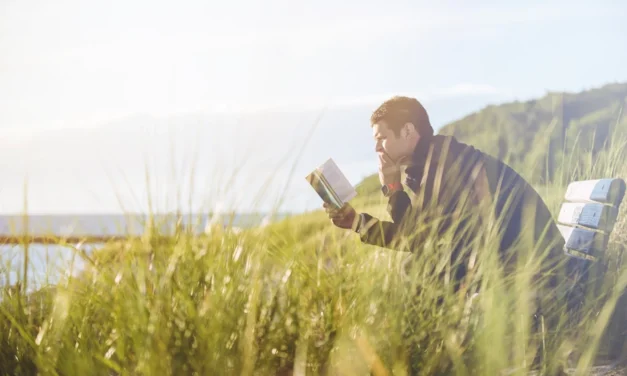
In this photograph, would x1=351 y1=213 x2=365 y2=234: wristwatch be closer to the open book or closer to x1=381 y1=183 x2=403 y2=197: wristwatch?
the open book

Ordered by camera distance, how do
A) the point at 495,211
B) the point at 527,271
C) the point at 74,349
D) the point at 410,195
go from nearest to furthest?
the point at 74,349 → the point at 527,271 → the point at 495,211 → the point at 410,195

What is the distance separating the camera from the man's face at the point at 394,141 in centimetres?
342

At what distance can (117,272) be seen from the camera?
9.10 ft

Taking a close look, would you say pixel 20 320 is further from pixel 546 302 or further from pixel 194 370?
pixel 546 302

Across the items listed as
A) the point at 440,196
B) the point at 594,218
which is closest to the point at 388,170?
the point at 440,196

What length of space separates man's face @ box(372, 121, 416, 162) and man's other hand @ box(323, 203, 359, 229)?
42 cm

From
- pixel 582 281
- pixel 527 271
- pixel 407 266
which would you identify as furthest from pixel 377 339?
pixel 582 281

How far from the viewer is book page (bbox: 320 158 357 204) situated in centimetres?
323

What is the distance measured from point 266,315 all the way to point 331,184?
85 centimetres

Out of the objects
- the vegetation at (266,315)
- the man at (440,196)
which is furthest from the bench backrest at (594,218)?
the vegetation at (266,315)

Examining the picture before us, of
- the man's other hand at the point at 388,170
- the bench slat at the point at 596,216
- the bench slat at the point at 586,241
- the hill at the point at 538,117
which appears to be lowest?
the bench slat at the point at 586,241

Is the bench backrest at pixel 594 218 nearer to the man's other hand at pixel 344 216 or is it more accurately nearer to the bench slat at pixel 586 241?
the bench slat at pixel 586 241

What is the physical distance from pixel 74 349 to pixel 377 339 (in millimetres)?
1172

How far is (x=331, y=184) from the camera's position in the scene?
10.7 ft
